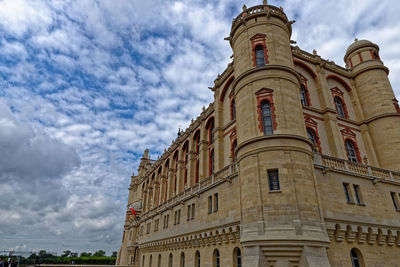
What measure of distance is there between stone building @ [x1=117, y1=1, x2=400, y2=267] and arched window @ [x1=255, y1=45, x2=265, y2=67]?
8cm

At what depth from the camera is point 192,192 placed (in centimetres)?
2533

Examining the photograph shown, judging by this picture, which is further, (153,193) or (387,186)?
(153,193)

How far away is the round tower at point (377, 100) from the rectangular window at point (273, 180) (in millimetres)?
15368

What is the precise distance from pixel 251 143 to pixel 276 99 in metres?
3.58

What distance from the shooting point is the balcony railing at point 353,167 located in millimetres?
17594

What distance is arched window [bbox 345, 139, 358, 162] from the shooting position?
82.5ft

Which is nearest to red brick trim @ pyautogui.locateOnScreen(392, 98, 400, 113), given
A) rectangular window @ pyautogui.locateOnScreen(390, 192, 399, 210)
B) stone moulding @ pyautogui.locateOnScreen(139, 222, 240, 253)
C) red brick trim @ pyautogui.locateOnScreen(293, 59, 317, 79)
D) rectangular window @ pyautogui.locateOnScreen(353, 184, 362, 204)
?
red brick trim @ pyautogui.locateOnScreen(293, 59, 317, 79)

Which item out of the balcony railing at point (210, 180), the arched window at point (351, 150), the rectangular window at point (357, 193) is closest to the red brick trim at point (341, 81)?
the arched window at point (351, 150)

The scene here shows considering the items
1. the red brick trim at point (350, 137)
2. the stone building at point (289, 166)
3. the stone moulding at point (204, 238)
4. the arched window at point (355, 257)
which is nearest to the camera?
the stone building at point (289, 166)

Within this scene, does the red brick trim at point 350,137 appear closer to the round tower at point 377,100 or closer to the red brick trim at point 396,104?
Result: the round tower at point 377,100

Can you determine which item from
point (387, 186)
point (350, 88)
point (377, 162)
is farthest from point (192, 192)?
point (350, 88)

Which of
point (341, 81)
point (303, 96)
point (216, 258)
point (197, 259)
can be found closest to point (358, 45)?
point (341, 81)

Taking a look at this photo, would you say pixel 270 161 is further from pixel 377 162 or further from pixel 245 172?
pixel 377 162

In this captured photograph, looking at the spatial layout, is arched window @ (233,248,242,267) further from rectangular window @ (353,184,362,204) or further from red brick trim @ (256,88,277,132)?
rectangular window @ (353,184,362,204)
